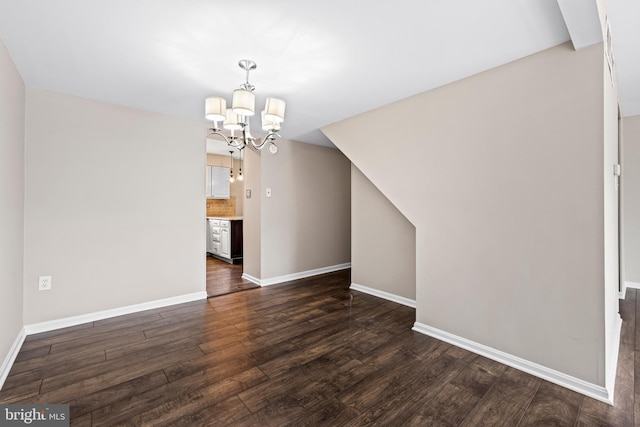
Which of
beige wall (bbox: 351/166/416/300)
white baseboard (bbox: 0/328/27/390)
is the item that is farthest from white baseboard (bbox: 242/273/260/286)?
white baseboard (bbox: 0/328/27/390)

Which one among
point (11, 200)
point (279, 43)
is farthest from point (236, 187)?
point (279, 43)

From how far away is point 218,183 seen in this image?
6.90 m

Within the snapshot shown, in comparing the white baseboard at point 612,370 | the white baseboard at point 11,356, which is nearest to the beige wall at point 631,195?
the white baseboard at point 612,370

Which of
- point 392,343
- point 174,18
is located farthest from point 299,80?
point 392,343

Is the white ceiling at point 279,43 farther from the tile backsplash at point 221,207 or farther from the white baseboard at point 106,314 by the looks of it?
the tile backsplash at point 221,207

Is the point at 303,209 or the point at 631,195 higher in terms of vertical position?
the point at 631,195

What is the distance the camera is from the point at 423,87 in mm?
2600

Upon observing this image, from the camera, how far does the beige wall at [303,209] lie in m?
4.40

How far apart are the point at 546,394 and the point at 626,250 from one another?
3.62 metres

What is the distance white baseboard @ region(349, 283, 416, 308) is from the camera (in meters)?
3.41

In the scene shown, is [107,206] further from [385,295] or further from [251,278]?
[385,295]

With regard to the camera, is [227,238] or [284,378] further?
[227,238]

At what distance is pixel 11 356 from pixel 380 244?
3.54 m

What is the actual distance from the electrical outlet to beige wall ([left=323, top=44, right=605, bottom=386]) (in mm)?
3469
